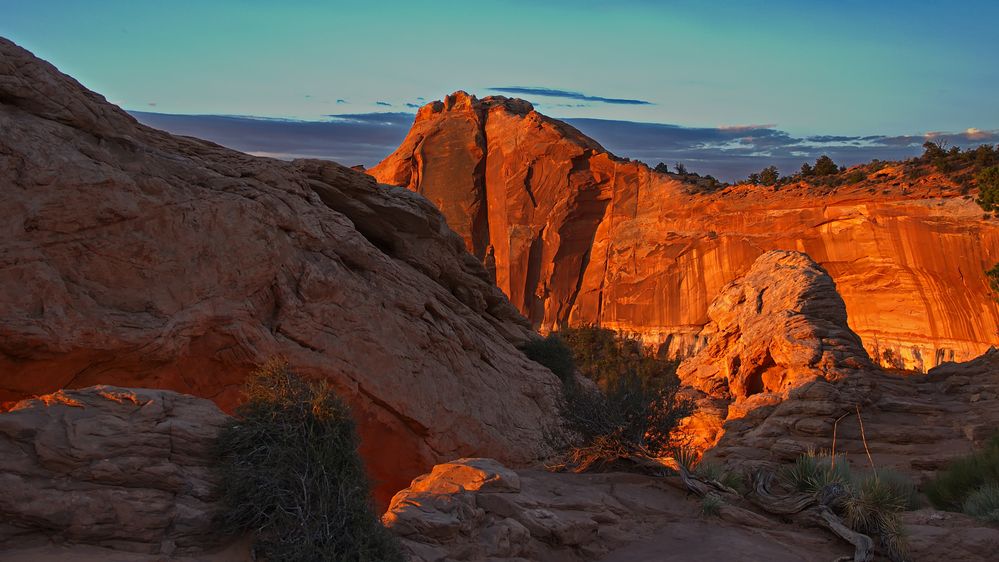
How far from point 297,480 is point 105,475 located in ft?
4.73

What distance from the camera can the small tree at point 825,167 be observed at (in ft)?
170

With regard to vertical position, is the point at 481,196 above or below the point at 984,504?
above

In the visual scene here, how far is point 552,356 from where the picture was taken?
2283cm

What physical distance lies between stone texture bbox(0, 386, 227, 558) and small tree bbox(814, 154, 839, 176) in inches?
1993

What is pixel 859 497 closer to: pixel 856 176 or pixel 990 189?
pixel 990 189

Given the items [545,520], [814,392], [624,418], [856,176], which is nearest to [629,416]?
[624,418]

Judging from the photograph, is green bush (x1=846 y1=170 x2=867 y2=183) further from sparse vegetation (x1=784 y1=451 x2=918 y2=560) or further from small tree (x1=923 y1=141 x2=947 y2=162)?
sparse vegetation (x1=784 y1=451 x2=918 y2=560)

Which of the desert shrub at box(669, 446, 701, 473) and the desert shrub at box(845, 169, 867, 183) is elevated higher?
the desert shrub at box(845, 169, 867, 183)

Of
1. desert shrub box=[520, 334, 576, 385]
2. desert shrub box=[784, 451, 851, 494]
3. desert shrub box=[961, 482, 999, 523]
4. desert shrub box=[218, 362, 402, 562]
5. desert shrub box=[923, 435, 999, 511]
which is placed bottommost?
desert shrub box=[520, 334, 576, 385]

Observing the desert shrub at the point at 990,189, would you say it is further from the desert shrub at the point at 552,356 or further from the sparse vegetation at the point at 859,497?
the sparse vegetation at the point at 859,497

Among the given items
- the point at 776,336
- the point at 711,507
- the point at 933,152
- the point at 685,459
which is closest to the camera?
the point at 711,507

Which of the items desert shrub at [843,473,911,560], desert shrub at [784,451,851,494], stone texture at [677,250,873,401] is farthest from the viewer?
stone texture at [677,250,873,401]

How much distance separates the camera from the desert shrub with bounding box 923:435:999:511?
11.5 m

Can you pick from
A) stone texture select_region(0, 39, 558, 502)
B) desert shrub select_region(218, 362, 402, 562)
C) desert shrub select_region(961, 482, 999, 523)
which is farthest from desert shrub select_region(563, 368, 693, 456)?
stone texture select_region(0, 39, 558, 502)
